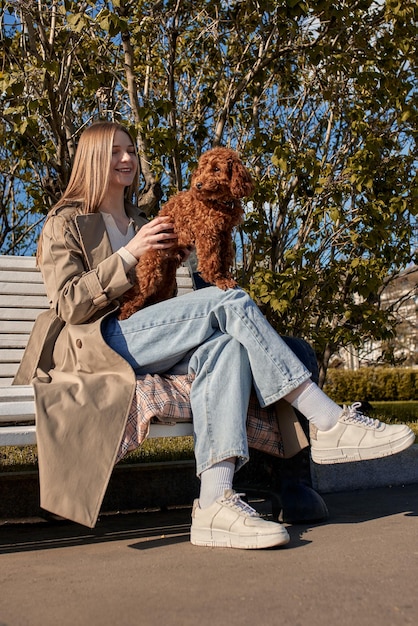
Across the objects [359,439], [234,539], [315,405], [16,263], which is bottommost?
[234,539]

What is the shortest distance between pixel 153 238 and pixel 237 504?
3.44 feet

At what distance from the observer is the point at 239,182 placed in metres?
2.90

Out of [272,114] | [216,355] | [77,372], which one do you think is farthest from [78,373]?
[272,114]

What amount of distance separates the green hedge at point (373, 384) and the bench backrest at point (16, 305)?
52.9 ft

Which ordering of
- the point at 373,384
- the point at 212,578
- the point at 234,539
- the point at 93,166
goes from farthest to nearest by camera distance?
the point at 373,384
the point at 93,166
the point at 234,539
the point at 212,578

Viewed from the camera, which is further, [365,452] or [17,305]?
[17,305]

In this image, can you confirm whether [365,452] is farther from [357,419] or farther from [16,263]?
[16,263]

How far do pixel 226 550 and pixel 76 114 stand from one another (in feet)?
18.5

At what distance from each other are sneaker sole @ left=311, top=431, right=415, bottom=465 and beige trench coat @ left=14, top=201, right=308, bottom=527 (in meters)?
0.13

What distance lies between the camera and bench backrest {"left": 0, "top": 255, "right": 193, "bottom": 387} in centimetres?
386

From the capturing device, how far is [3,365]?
12.5ft

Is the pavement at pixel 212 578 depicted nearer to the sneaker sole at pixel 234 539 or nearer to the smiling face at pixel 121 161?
the sneaker sole at pixel 234 539

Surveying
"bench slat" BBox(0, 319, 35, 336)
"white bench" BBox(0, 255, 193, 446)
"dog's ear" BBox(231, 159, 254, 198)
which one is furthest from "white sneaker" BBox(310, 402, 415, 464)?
"bench slat" BBox(0, 319, 35, 336)

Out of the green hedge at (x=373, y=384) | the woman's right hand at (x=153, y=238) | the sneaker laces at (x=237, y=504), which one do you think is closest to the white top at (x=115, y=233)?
the woman's right hand at (x=153, y=238)
